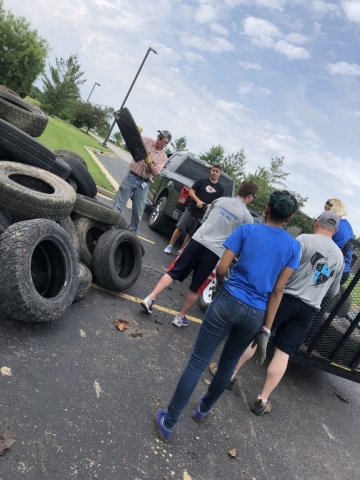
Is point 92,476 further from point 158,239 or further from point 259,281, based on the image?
point 158,239

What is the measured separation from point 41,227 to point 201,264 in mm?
1847

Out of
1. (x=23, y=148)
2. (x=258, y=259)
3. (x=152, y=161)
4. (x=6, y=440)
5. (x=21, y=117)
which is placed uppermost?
(x=152, y=161)

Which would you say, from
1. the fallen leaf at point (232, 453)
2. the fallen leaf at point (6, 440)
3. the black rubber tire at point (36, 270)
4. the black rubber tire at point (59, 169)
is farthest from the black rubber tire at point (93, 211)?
the fallen leaf at point (232, 453)

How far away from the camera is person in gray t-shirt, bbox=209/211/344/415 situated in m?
3.33

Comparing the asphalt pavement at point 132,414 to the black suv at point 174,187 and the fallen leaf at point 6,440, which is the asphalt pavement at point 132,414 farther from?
the black suv at point 174,187

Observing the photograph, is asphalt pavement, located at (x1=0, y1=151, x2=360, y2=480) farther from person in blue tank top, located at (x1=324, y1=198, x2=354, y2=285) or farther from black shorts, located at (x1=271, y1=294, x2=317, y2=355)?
person in blue tank top, located at (x1=324, y1=198, x2=354, y2=285)

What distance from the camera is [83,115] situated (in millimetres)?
44469

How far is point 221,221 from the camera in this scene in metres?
3.91

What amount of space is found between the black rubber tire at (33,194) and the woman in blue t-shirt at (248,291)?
2.04 metres

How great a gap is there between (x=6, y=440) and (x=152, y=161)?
483 centimetres

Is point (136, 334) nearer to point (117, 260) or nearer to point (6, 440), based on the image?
point (117, 260)

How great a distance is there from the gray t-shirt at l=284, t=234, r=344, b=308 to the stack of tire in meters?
2.14

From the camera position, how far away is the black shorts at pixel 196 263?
4.09m

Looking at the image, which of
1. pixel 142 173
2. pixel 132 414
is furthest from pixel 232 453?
pixel 142 173
